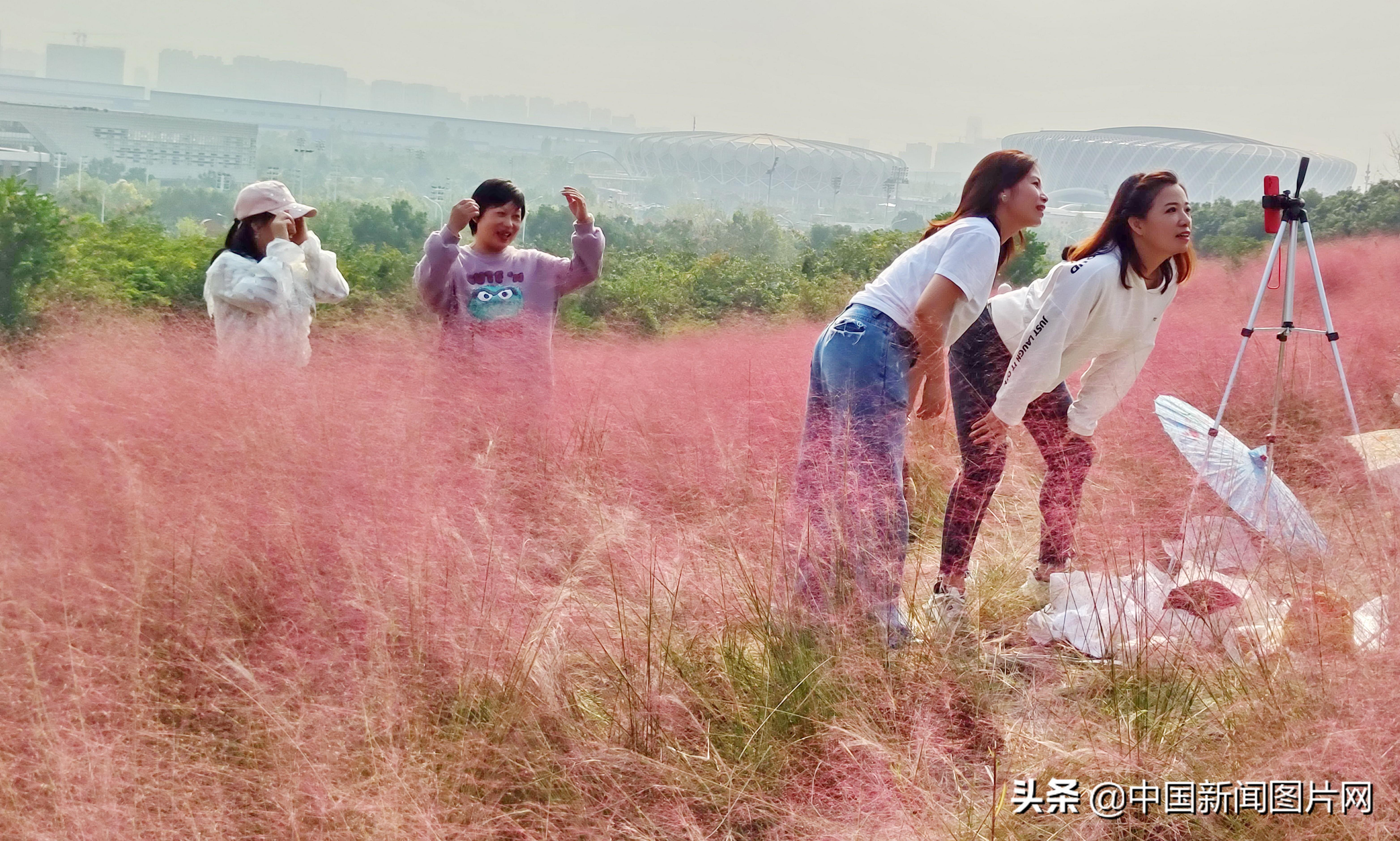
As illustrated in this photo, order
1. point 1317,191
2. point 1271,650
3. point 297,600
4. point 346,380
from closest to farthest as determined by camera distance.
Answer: point 1271,650 → point 297,600 → point 346,380 → point 1317,191

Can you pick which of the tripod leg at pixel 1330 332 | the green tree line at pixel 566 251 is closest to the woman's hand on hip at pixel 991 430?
the tripod leg at pixel 1330 332

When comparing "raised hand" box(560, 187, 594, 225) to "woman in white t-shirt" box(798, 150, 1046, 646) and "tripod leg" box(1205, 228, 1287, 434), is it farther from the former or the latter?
"tripod leg" box(1205, 228, 1287, 434)

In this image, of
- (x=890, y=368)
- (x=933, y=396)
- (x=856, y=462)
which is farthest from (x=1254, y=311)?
(x=856, y=462)

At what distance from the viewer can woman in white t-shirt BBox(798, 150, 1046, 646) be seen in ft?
7.71

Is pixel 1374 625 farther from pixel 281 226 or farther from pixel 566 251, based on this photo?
pixel 566 251

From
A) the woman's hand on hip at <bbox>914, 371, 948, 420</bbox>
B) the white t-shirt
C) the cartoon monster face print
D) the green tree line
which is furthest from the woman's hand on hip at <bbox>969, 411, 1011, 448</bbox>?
the green tree line

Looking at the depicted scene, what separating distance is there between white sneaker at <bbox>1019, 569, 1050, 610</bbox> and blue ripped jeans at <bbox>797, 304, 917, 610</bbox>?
66 centimetres

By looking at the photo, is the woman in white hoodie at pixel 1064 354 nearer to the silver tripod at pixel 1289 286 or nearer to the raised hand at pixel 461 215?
the silver tripod at pixel 1289 286

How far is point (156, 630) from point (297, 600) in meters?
0.27

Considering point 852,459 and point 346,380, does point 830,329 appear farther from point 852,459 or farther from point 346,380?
point 346,380

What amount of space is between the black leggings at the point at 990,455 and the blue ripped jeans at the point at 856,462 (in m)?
0.36

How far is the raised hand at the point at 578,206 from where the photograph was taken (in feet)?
12.9

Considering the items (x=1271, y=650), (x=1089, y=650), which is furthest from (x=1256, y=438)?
(x=1271, y=650)

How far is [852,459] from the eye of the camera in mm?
2471
